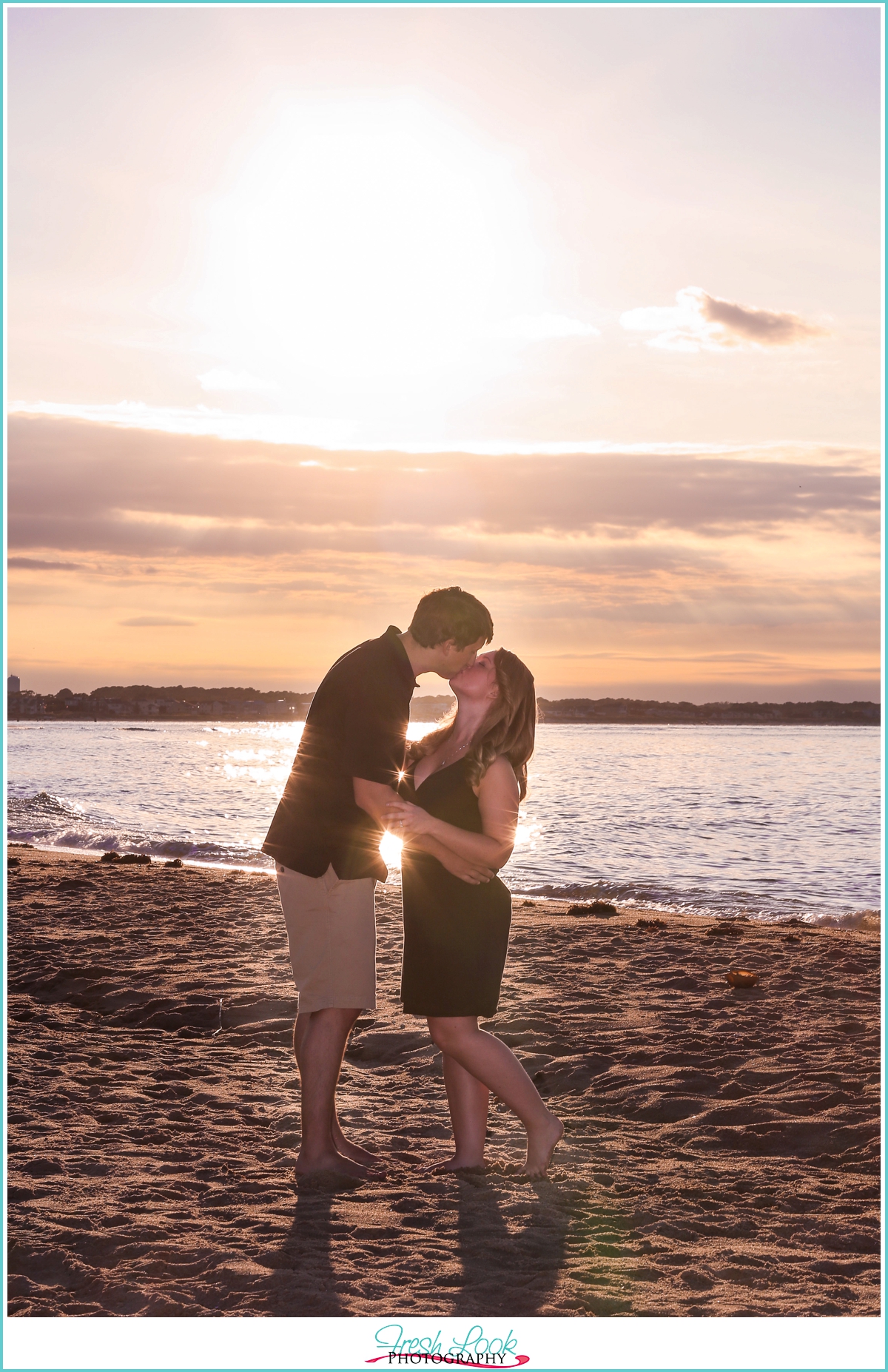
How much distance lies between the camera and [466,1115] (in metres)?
4.16

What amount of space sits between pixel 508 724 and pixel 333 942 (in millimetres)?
1047

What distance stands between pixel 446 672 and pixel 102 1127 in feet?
7.82

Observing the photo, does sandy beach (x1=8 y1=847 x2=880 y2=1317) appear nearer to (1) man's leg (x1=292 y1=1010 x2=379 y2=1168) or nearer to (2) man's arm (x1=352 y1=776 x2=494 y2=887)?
(1) man's leg (x1=292 y1=1010 x2=379 y2=1168)

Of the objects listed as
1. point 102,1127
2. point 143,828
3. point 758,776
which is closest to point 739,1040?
point 102,1127

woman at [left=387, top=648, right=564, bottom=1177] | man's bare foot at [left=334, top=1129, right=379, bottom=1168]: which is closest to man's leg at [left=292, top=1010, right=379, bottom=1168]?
man's bare foot at [left=334, top=1129, right=379, bottom=1168]

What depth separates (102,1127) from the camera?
4496mm

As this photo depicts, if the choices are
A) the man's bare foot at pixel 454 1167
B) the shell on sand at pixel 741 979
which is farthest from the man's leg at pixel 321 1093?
the shell on sand at pixel 741 979

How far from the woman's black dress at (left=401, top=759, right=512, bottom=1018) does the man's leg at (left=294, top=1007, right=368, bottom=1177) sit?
31 cm

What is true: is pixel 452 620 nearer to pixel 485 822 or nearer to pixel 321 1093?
pixel 485 822

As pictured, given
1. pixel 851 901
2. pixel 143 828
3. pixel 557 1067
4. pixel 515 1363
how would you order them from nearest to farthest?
pixel 515 1363
pixel 557 1067
pixel 851 901
pixel 143 828

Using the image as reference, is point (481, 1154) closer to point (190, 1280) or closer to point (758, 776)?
point (190, 1280)

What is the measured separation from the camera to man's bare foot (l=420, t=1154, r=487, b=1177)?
4121mm

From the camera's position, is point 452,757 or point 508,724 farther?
point 452,757

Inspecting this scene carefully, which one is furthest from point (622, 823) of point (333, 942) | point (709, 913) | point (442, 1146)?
point (333, 942)
